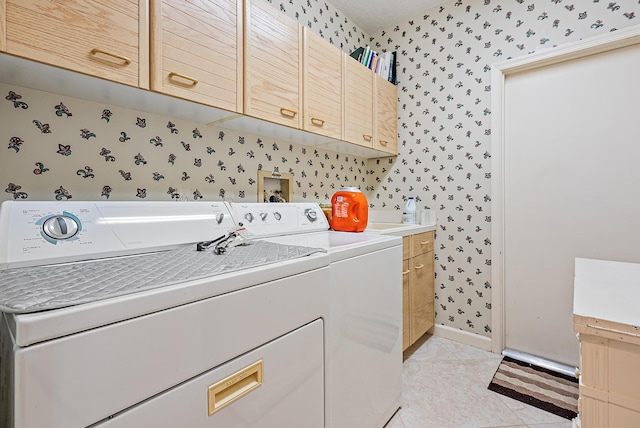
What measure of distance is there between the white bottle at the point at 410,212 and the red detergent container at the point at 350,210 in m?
0.81


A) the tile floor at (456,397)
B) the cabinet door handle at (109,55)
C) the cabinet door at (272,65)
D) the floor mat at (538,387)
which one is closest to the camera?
the cabinet door handle at (109,55)

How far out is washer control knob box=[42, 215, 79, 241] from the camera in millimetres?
868

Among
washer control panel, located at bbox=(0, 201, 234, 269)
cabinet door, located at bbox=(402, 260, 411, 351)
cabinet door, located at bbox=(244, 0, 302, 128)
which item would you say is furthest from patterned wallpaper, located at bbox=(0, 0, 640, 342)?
cabinet door, located at bbox=(402, 260, 411, 351)

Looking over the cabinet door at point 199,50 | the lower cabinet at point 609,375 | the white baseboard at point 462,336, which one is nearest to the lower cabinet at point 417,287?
the white baseboard at point 462,336

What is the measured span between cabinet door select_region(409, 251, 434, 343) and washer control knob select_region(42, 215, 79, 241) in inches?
72.2

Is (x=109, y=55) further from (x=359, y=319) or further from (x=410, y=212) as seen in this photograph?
(x=410, y=212)

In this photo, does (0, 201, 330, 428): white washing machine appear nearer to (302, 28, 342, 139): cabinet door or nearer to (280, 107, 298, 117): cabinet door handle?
(280, 107, 298, 117): cabinet door handle

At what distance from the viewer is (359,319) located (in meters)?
1.20

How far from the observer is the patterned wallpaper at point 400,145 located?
1.10 m

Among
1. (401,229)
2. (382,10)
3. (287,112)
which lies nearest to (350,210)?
(401,229)

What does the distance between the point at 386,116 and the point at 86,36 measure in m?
1.98

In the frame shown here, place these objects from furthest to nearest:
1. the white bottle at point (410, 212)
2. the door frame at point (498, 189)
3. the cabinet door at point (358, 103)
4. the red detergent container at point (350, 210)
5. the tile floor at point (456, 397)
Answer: the white bottle at point (410, 212) → the door frame at point (498, 189) → the cabinet door at point (358, 103) → the red detergent container at point (350, 210) → the tile floor at point (456, 397)

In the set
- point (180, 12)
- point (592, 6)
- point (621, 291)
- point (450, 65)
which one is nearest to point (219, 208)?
point (180, 12)

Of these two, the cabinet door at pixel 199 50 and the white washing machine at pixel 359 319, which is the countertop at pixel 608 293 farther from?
the cabinet door at pixel 199 50
